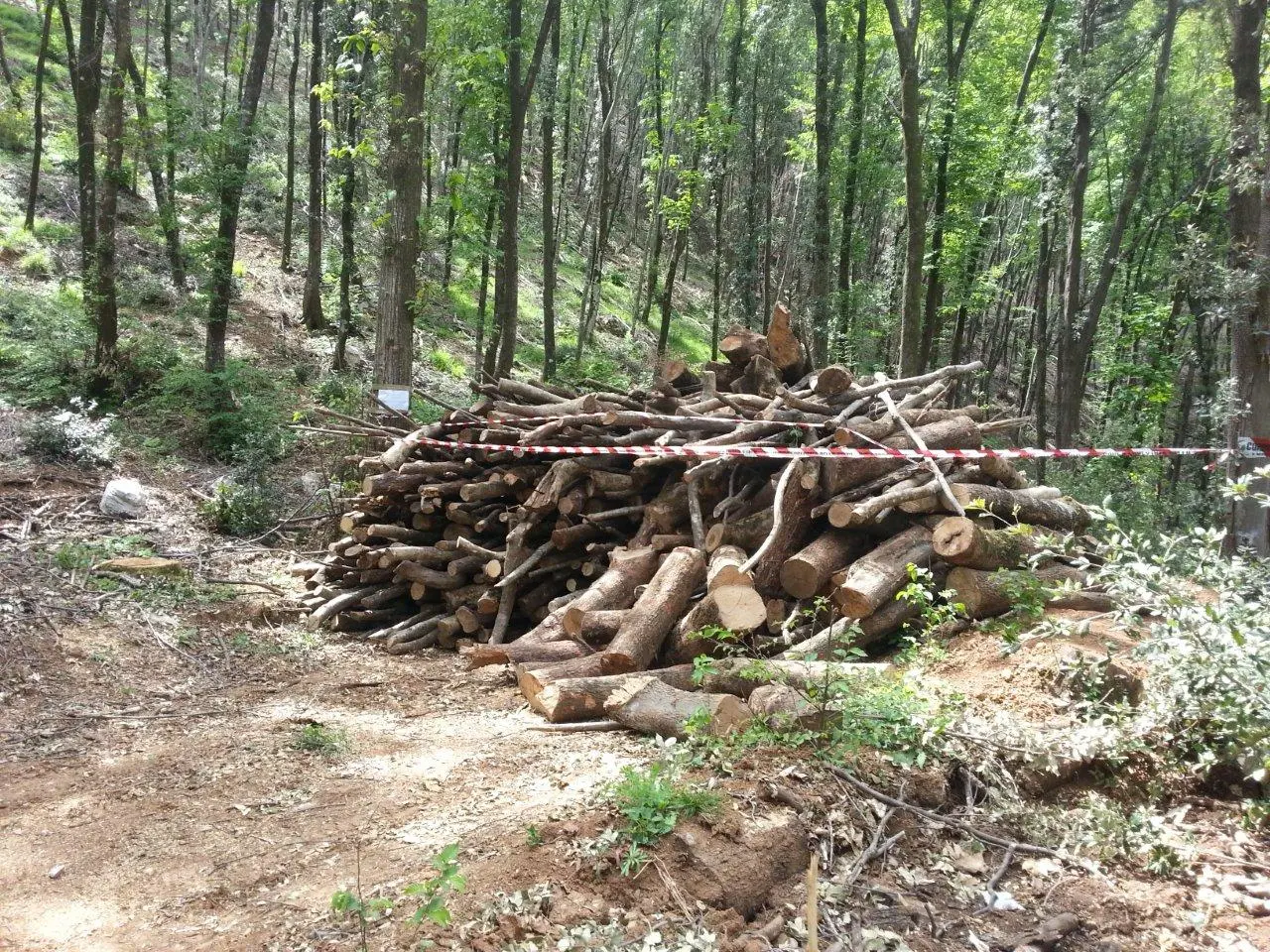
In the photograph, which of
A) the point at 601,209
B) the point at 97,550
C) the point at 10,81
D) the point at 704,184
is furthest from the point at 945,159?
the point at 10,81

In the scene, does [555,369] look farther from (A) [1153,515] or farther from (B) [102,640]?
(B) [102,640]

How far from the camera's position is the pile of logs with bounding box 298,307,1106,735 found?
538 cm

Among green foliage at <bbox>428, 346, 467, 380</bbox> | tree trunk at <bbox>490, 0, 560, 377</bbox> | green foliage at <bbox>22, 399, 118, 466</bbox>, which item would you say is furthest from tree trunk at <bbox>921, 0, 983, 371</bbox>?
green foliage at <bbox>22, 399, 118, 466</bbox>

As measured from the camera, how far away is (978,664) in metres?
5.06

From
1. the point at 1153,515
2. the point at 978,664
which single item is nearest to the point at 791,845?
the point at 978,664

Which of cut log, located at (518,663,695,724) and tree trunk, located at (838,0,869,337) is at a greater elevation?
tree trunk, located at (838,0,869,337)

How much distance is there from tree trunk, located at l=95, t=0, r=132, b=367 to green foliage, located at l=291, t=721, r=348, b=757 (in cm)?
1125

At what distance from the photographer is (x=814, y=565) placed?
18.6ft

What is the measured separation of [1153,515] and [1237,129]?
6.27 m

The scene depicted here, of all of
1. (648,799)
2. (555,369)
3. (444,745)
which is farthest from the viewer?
(555,369)

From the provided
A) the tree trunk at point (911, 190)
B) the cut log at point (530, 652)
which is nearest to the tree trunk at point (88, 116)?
the cut log at point (530, 652)

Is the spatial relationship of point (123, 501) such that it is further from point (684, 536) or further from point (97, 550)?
point (684, 536)

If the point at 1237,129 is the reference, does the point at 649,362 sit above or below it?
below

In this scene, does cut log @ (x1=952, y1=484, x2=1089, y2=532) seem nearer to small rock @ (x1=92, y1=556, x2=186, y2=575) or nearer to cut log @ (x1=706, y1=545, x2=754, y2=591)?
cut log @ (x1=706, y1=545, x2=754, y2=591)
